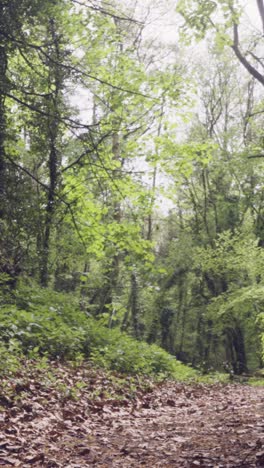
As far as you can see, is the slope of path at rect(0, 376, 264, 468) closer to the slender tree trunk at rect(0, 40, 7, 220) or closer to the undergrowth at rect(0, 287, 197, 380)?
the undergrowth at rect(0, 287, 197, 380)

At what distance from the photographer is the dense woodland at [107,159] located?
699 centimetres

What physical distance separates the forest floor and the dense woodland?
1241 millimetres

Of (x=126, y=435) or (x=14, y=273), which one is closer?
(x=126, y=435)

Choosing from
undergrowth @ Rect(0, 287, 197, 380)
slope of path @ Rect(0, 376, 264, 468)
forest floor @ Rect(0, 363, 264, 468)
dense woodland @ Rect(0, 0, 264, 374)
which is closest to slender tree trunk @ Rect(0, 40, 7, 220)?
dense woodland @ Rect(0, 0, 264, 374)

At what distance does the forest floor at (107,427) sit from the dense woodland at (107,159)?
1241 millimetres

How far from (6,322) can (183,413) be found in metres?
3.63

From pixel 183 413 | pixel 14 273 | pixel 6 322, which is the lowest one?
pixel 183 413

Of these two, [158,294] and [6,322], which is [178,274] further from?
[6,322]

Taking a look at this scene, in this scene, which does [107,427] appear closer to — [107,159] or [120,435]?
[120,435]

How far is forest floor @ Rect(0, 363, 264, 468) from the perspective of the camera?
416 cm

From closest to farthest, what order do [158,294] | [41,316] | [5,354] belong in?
1. [5,354]
2. [41,316]
3. [158,294]

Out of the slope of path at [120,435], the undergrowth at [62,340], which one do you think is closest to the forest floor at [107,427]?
the slope of path at [120,435]

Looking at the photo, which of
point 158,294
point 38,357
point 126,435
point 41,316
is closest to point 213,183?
point 158,294

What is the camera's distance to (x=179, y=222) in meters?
33.2
